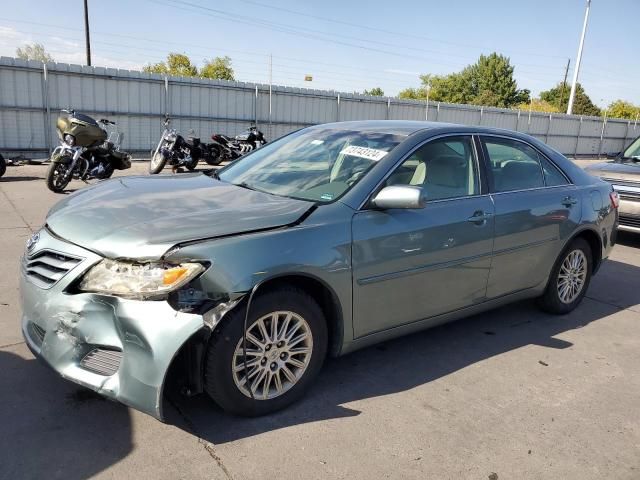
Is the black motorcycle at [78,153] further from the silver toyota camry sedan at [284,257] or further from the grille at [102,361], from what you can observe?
the grille at [102,361]

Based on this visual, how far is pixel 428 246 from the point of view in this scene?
345cm

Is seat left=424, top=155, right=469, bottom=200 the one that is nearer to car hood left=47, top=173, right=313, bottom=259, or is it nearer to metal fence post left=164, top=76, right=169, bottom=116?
car hood left=47, top=173, right=313, bottom=259

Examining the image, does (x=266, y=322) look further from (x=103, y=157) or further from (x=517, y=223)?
(x=103, y=157)

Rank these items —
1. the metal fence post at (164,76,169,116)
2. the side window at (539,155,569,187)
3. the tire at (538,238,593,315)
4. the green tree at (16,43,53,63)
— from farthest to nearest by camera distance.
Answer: the green tree at (16,43,53,63) → the metal fence post at (164,76,169,116) → the tire at (538,238,593,315) → the side window at (539,155,569,187)

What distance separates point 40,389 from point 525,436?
108 inches

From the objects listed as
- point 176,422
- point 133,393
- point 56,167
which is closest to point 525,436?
point 176,422

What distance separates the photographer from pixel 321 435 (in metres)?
2.85

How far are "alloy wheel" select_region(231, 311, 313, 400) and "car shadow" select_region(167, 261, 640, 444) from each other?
0.19 meters

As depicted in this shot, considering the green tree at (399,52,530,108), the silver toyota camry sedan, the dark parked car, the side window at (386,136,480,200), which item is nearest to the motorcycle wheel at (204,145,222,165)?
the dark parked car

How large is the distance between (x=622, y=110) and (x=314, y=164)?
8942 centimetres

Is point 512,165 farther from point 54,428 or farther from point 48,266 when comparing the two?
point 54,428

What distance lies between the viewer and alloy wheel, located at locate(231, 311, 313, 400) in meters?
2.82

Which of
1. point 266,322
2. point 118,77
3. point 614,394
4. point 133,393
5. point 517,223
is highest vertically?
point 118,77

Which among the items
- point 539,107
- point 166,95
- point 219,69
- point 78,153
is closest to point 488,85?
point 539,107
